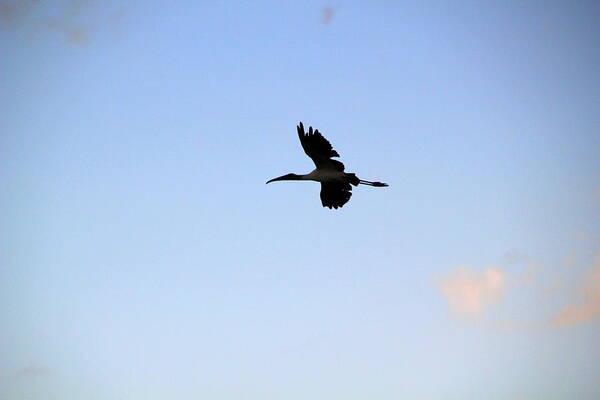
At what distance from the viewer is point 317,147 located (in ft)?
153

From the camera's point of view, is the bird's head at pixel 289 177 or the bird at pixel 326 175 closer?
the bird at pixel 326 175

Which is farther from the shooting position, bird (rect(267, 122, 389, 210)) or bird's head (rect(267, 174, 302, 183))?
bird's head (rect(267, 174, 302, 183))

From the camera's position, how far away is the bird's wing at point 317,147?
4634 centimetres

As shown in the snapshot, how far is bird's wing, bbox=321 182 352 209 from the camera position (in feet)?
159

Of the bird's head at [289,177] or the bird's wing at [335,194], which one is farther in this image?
the bird's head at [289,177]

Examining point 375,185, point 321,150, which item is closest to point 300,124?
point 321,150

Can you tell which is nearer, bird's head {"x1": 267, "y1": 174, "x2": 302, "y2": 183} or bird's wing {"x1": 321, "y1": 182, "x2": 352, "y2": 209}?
bird's wing {"x1": 321, "y1": 182, "x2": 352, "y2": 209}

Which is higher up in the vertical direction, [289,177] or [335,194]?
[289,177]

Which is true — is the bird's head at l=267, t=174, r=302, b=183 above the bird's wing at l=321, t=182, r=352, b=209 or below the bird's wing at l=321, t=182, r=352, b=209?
above

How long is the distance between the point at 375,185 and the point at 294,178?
12.0ft

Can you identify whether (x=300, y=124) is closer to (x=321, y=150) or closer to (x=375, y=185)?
(x=321, y=150)

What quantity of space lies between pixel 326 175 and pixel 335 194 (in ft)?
3.41

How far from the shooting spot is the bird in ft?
152

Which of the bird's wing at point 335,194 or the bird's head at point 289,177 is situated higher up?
the bird's head at point 289,177
